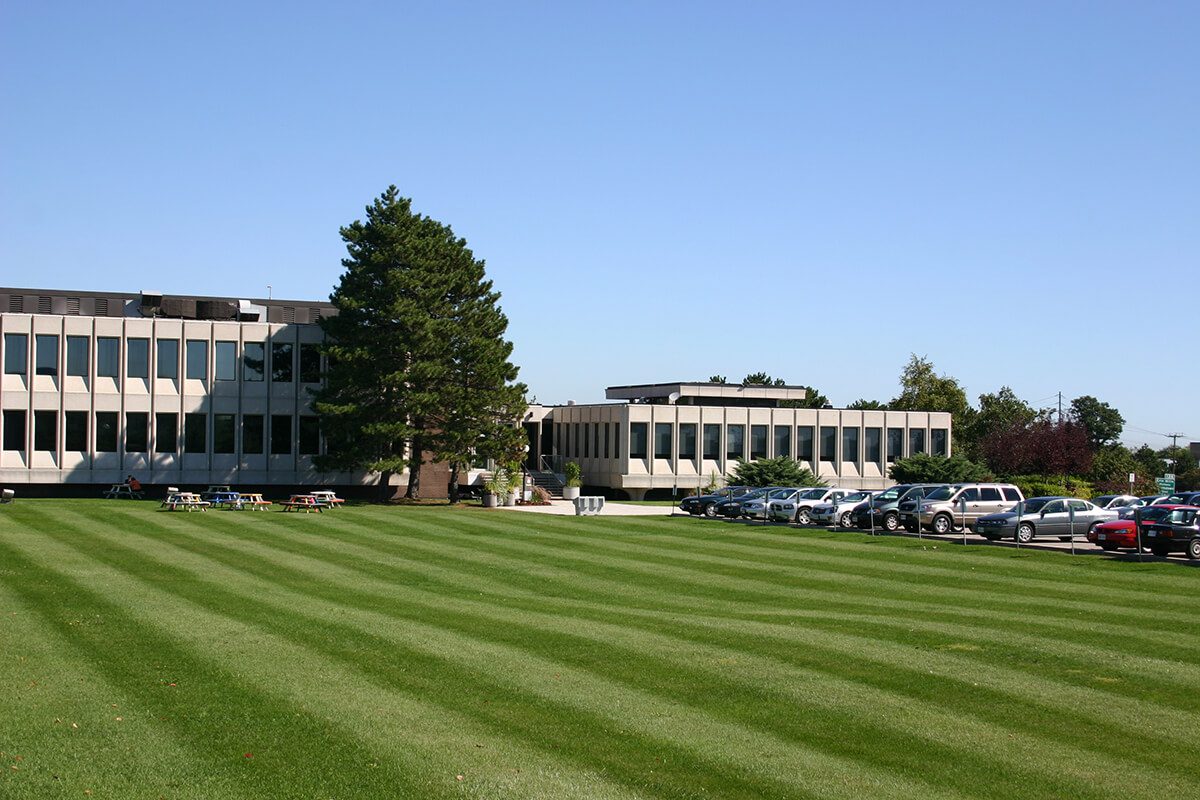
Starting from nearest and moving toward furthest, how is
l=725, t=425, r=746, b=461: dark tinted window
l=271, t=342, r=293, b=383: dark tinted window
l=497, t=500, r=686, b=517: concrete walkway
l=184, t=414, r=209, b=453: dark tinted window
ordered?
l=497, t=500, r=686, b=517: concrete walkway < l=184, t=414, r=209, b=453: dark tinted window < l=271, t=342, r=293, b=383: dark tinted window < l=725, t=425, r=746, b=461: dark tinted window

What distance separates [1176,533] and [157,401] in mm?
50328

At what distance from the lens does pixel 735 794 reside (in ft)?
37.8

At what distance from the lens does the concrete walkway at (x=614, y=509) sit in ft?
181

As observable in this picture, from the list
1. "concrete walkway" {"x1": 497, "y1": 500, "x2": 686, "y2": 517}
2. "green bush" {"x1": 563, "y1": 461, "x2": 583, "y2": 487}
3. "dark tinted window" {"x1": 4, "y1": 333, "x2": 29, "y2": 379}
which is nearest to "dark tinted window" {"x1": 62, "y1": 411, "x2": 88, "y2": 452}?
"dark tinted window" {"x1": 4, "y1": 333, "x2": 29, "y2": 379}

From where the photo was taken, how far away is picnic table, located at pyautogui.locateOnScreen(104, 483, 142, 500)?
200 feet

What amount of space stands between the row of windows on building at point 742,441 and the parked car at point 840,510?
83.7 feet

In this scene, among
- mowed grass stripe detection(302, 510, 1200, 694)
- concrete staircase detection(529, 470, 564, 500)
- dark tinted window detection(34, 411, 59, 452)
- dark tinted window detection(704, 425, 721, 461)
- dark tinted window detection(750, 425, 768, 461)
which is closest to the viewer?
mowed grass stripe detection(302, 510, 1200, 694)

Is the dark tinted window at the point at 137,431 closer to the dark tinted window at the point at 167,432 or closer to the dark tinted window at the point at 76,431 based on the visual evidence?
the dark tinted window at the point at 167,432

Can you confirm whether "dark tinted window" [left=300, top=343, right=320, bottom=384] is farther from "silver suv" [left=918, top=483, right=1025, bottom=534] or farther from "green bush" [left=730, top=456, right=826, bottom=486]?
"silver suv" [left=918, top=483, right=1025, bottom=534]

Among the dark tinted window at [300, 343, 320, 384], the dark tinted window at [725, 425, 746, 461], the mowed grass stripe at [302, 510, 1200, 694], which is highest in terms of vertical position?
the dark tinted window at [300, 343, 320, 384]

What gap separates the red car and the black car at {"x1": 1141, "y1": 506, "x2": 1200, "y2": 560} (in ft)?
0.95

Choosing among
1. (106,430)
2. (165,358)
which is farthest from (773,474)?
(106,430)

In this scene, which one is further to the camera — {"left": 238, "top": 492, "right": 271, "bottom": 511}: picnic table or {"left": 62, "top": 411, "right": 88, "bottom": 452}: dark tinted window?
{"left": 62, "top": 411, "right": 88, "bottom": 452}: dark tinted window

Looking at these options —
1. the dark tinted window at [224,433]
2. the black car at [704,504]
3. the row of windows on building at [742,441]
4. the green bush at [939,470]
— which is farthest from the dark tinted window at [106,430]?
the green bush at [939,470]
